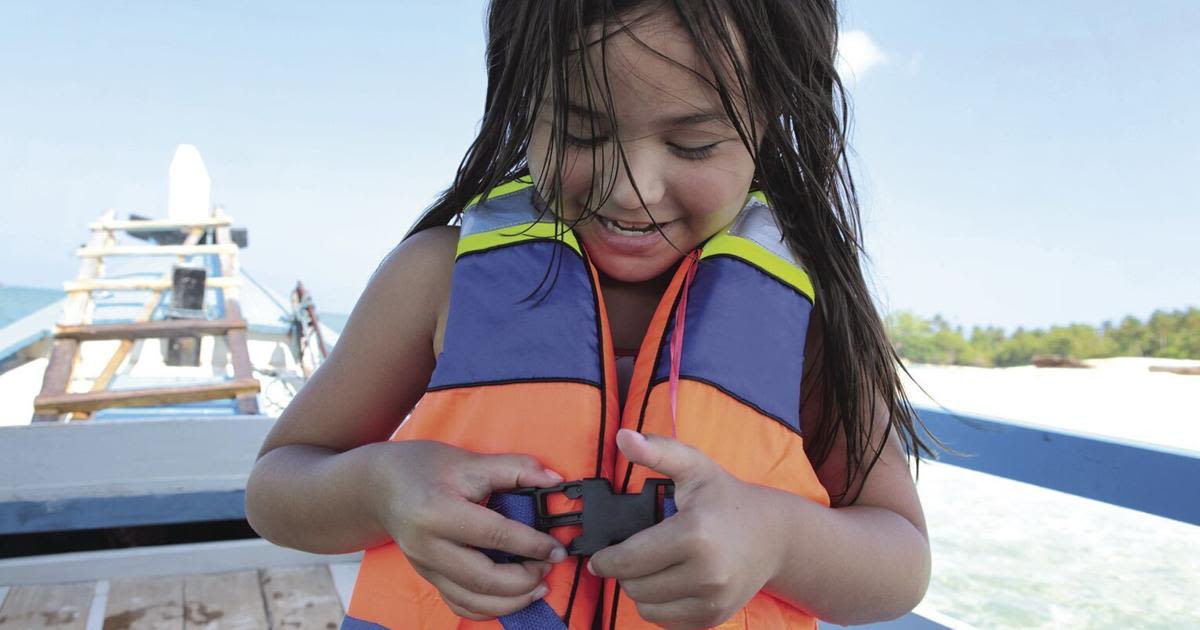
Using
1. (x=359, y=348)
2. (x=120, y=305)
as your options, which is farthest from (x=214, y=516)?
(x=120, y=305)

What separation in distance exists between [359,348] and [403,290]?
0.32 feet

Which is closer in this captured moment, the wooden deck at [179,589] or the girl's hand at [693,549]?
the girl's hand at [693,549]

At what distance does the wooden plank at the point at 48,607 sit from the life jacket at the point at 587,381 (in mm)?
1484

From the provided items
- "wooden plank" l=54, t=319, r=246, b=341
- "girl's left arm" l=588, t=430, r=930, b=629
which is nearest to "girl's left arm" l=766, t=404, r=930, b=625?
"girl's left arm" l=588, t=430, r=930, b=629

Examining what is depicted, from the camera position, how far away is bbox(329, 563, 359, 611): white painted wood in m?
2.30

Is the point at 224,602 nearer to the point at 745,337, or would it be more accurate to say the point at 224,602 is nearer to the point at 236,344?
the point at 745,337

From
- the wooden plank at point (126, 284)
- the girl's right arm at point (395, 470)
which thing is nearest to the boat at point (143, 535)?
the girl's right arm at point (395, 470)

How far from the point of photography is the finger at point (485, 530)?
0.87 metres

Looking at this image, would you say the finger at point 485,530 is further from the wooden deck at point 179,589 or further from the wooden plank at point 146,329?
the wooden plank at point 146,329

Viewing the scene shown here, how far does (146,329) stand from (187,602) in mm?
4171

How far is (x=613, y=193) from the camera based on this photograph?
98cm

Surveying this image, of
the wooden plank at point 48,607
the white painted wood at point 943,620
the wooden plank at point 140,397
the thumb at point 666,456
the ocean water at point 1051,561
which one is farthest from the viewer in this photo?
the wooden plank at point 140,397

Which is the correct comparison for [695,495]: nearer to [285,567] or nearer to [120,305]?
[285,567]

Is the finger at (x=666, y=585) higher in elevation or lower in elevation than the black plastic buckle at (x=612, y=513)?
lower
